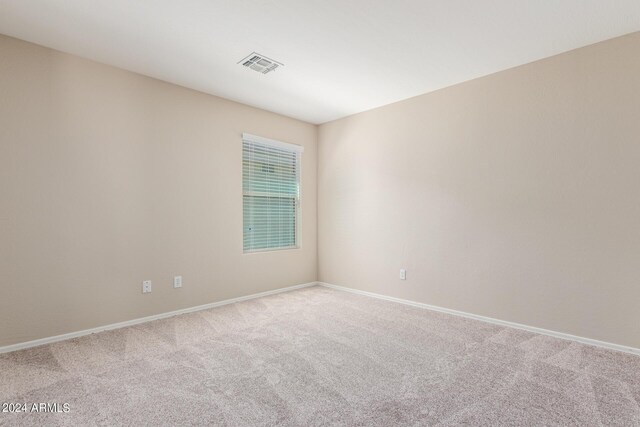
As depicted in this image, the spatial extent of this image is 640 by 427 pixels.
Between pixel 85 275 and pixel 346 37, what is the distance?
311 cm

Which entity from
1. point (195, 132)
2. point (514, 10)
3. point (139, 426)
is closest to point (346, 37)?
point (514, 10)

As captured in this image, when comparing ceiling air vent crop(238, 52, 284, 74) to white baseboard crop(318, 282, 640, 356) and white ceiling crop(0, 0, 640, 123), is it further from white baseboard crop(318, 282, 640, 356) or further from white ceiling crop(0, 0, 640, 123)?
white baseboard crop(318, 282, 640, 356)

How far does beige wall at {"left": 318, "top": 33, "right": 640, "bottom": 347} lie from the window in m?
0.95

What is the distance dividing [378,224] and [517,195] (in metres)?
1.63

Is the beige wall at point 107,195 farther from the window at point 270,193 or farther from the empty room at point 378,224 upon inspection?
the window at point 270,193

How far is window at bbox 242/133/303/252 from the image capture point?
409 centimetres

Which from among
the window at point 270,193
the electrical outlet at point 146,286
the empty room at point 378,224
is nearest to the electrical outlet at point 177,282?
the empty room at point 378,224

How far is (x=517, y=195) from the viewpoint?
301cm

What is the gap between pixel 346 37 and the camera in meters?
2.54

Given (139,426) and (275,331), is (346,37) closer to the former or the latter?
(275,331)

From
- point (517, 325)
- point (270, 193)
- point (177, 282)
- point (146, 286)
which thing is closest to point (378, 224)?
point (270, 193)

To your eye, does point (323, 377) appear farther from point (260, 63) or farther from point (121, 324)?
point (260, 63)

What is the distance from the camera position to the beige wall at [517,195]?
99.3 inches

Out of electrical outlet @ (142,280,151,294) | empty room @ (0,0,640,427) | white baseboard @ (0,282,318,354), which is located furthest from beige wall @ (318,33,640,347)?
electrical outlet @ (142,280,151,294)
